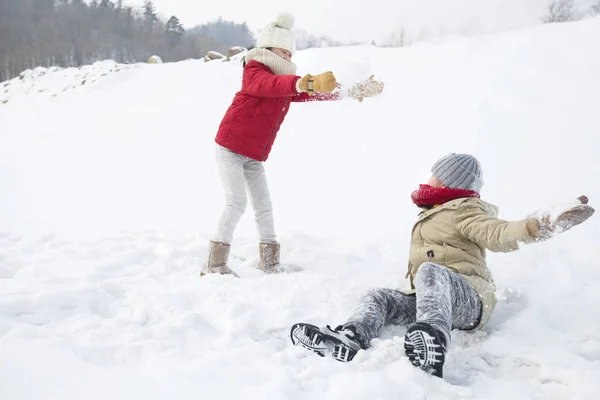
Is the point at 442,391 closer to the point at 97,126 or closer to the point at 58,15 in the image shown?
the point at 97,126

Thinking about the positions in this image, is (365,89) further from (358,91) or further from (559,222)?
(559,222)

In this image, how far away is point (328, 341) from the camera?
1.70 m

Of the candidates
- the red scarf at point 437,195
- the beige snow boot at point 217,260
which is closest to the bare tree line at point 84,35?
the beige snow boot at point 217,260

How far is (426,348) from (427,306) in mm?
234

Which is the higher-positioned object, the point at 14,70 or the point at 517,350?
the point at 14,70

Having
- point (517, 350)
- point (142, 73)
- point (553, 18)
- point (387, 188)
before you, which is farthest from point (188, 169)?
point (142, 73)

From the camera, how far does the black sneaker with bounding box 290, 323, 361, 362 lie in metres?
1.68

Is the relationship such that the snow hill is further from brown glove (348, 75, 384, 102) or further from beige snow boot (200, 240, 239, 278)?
brown glove (348, 75, 384, 102)

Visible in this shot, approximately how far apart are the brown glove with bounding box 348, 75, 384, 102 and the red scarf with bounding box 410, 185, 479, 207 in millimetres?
985

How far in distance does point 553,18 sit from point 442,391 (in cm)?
872

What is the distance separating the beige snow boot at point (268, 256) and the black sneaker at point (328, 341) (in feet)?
4.47

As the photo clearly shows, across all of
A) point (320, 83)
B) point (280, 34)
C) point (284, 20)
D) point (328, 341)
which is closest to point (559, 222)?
point (328, 341)

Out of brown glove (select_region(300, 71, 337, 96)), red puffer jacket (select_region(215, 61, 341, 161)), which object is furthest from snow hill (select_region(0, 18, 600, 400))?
brown glove (select_region(300, 71, 337, 96))

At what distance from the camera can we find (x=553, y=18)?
8078mm
